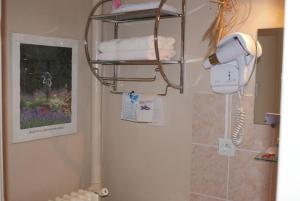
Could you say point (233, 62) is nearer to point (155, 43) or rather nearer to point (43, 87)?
point (155, 43)

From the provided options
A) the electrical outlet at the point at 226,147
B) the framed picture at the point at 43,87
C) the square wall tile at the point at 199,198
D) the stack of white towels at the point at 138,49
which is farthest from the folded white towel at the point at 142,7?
the square wall tile at the point at 199,198

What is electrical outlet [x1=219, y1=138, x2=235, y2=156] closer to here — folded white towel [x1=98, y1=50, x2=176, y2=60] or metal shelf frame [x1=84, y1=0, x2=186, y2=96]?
metal shelf frame [x1=84, y1=0, x2=186, y2=96]

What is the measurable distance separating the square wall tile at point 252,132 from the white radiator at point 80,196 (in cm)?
91

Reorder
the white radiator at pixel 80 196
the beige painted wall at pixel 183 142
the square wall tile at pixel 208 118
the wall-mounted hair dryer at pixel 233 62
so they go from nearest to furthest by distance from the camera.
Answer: the wall-mounted hair dryer at pixel 233 62 → the beige painted wall at pixel 183 142 → the square wall tile at pixel 208 118 → the white radiator at pixel 80 196

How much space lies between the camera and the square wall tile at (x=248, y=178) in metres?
1.62

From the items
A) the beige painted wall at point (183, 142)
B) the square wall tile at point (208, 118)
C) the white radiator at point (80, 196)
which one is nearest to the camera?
the beige painted wall at point (183, 142)

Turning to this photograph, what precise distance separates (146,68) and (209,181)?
0.75 metres

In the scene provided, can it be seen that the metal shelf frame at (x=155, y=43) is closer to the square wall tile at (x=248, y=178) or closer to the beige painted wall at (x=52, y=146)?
the beige painted wall at (x=52, y=146)

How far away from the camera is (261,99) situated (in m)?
1.62

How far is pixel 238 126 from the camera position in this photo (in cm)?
167

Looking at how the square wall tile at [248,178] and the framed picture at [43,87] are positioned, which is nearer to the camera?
the square wall tile at [248,178]

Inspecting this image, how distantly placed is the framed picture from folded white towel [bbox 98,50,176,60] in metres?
0.28

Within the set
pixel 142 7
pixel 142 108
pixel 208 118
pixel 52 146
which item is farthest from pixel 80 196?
pixel 142 7

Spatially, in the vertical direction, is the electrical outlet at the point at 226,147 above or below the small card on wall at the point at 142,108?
below
